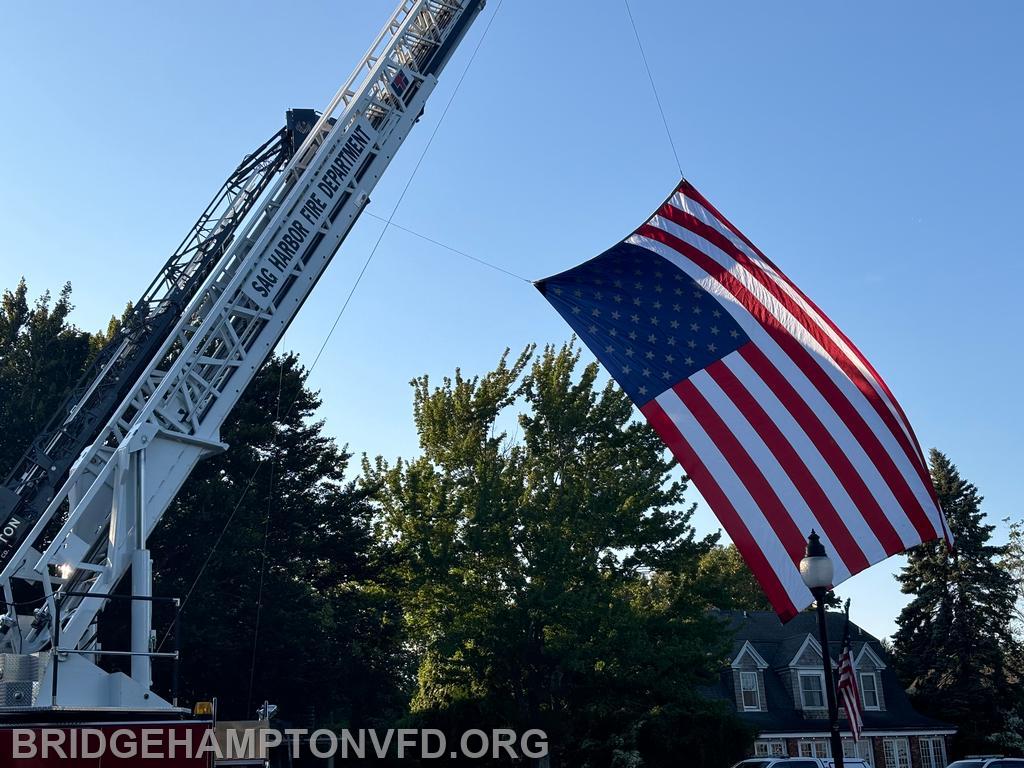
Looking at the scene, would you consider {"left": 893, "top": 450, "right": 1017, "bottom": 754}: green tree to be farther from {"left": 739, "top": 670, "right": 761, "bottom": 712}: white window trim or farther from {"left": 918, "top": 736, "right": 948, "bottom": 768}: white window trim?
{"left": 739, "top": 670, "right": 761, "bottom": 712}: white window trim

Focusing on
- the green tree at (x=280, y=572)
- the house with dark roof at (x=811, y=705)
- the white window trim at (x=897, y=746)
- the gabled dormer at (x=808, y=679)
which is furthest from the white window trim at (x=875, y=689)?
the green tree at (x=280, y=572)

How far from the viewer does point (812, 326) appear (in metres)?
14.3

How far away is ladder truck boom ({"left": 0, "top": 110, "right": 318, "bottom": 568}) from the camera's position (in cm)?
1568

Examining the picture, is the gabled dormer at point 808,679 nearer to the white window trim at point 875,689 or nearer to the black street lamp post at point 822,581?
the white window trim at point 875,689

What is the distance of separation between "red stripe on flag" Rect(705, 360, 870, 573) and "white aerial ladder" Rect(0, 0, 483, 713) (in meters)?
7.46

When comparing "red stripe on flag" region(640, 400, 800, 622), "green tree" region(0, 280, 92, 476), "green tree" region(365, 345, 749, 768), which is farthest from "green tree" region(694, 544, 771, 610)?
"green tree" region(0, 280, 92, 476)

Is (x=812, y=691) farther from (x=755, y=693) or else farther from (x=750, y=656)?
(x=750, y=656)

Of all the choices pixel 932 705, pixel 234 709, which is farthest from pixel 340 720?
pixel 932 705

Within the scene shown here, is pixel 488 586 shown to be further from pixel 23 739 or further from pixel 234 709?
pixel 23 739

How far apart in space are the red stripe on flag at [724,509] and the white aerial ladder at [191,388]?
6890mm

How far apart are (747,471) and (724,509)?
620 millimetres

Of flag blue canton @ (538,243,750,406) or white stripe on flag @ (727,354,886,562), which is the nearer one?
white stripe on flag @ (727,354,886,562)

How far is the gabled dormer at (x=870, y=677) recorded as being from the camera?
50031mm

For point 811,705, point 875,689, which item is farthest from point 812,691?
point 875,689
